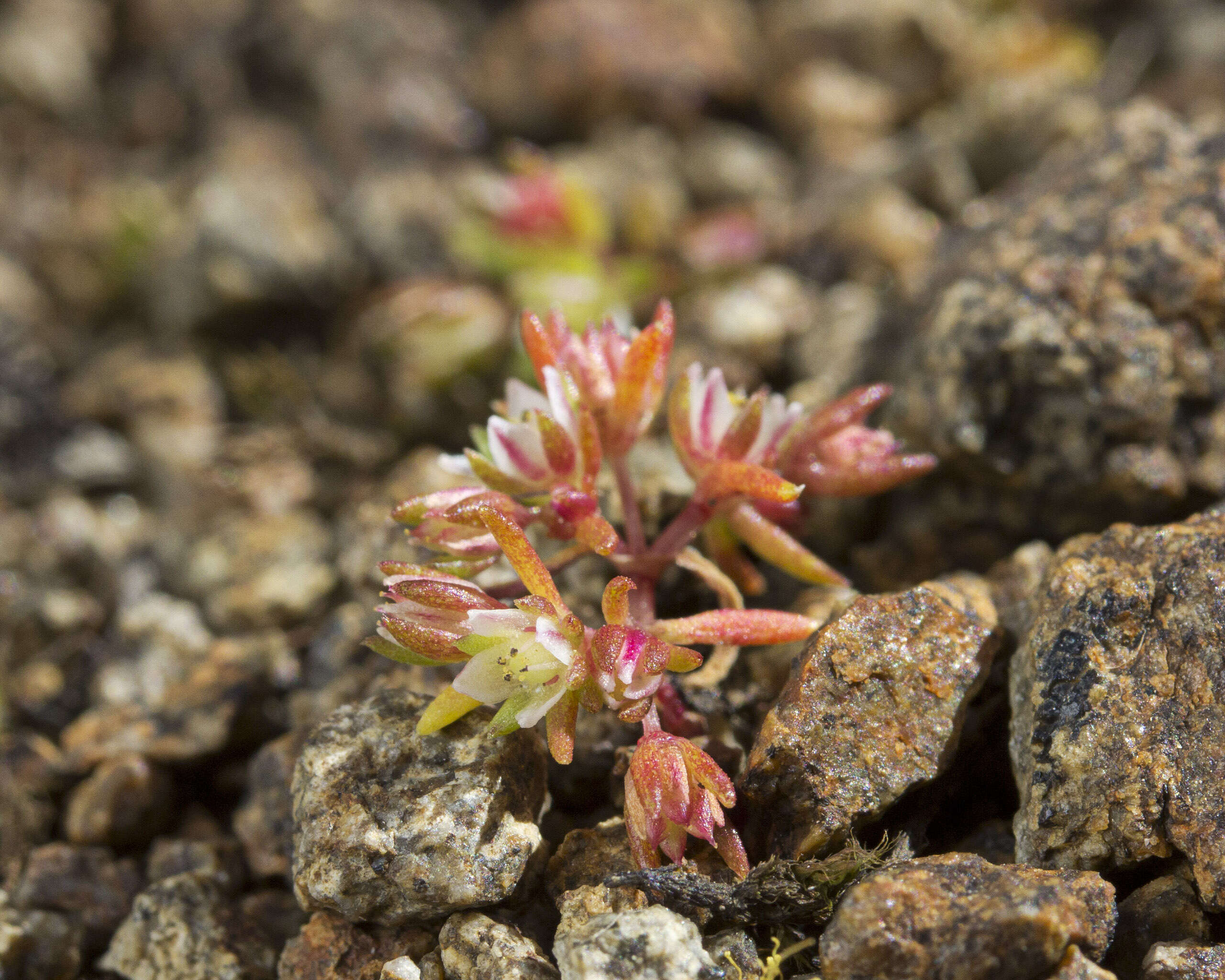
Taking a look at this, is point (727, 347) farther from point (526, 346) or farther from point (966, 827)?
point (966, 827)

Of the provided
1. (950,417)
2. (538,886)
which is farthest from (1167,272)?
(538,886)

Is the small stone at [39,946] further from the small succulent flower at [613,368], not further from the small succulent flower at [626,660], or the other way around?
the small succulent flower at [613,368]

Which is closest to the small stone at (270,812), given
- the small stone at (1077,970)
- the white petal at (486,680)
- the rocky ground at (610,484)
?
the rocky ground at (610,484)

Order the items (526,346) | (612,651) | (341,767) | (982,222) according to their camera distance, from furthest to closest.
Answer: (982,222)
(526,346)
(341,767)
(612,651)

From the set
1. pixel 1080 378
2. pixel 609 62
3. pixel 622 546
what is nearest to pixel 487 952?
pixel 622 546

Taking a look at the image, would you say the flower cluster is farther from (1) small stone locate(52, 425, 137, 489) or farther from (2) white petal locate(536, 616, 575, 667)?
(1) small stone locate(52, 425, 137, 489)
